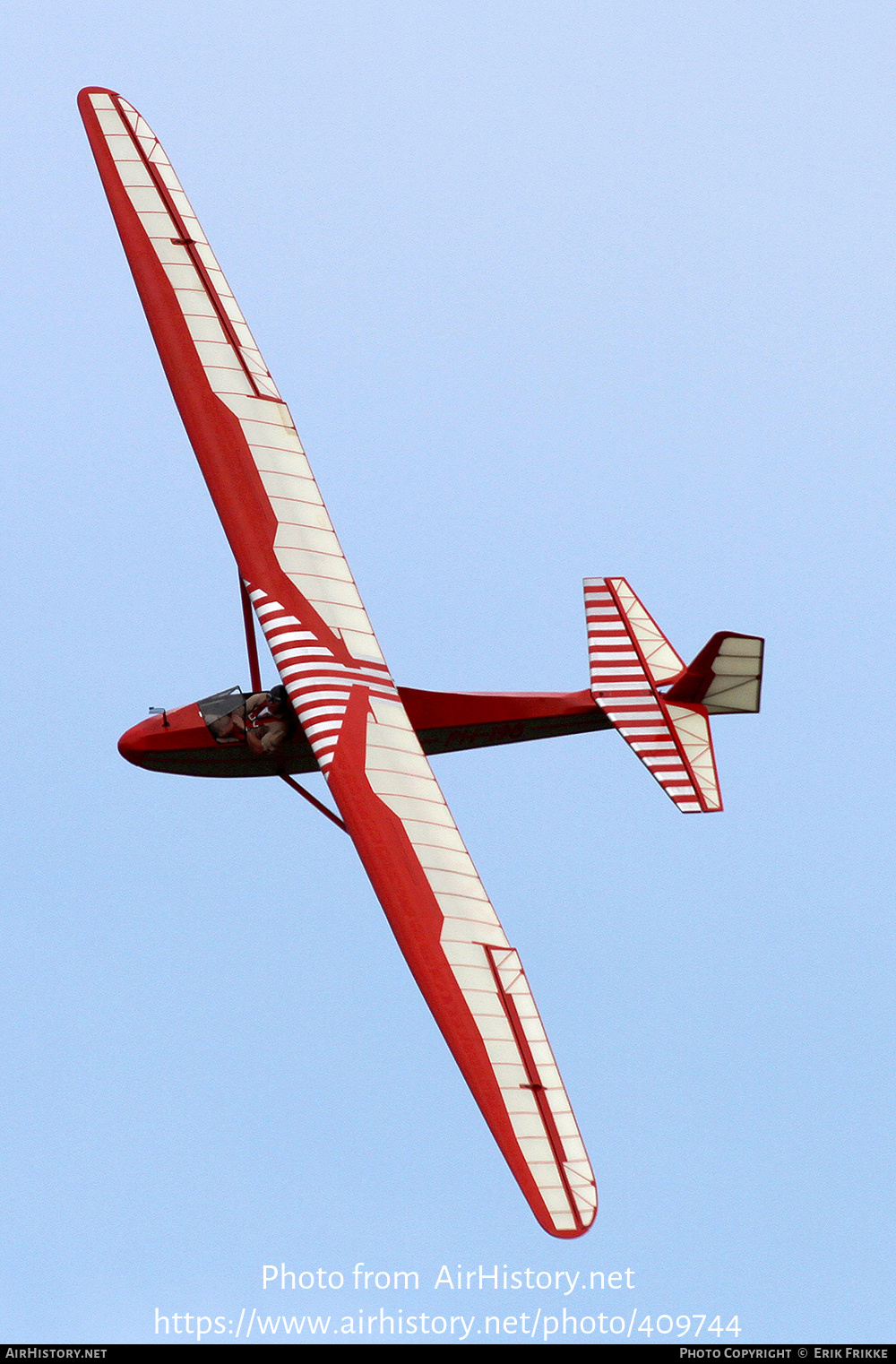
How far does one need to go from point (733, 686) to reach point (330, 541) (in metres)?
4.81

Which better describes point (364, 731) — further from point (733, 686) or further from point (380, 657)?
point (733, 686)

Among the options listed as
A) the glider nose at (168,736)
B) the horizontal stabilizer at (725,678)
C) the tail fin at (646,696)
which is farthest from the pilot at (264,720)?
the horizontal stabilizer at (725,678)

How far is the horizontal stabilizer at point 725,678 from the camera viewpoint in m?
21.6

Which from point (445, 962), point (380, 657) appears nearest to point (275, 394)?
point (380, 657)

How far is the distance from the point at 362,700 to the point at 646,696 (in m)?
3.65

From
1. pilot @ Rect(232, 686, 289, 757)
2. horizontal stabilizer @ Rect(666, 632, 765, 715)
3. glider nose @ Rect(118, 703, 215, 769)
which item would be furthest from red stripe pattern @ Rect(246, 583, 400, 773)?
horizontal stabilizer @ Rect(666, 632, 765, 715)

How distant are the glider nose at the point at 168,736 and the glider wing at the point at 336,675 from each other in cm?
168

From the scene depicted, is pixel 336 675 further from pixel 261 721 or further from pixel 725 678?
pixel 725 678

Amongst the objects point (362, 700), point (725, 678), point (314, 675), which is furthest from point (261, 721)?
point (725, 678)

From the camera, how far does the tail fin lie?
823 inches

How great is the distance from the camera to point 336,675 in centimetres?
1981

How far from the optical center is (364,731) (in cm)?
1934

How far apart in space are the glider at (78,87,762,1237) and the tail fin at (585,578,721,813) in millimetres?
22

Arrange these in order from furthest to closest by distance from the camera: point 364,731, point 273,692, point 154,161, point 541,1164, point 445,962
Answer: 1. point 154,161
2. point 273,692
3. point 364,731
4. point 445,962
5. point 541,1164
